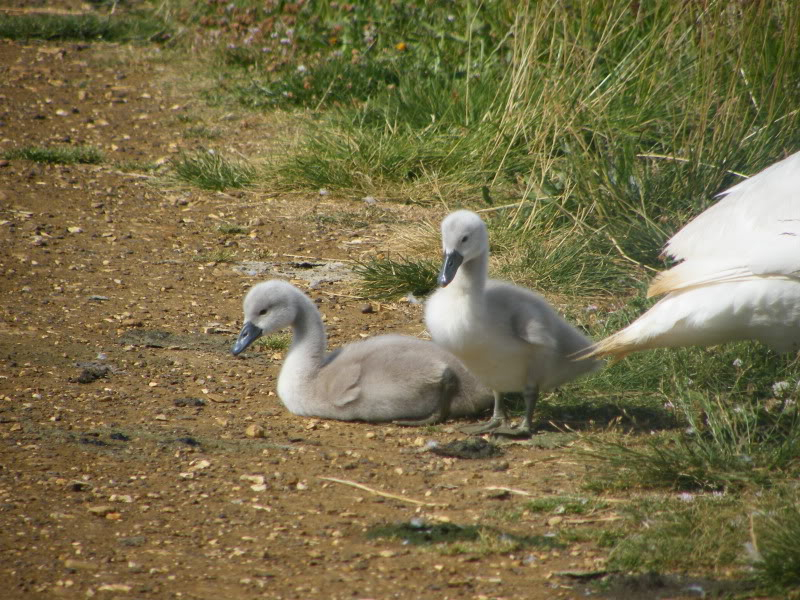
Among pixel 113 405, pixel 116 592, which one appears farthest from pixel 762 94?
pixel 116 592

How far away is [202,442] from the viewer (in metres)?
3.98

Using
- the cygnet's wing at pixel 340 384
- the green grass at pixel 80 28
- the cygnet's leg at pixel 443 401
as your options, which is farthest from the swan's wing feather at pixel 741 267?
the green grass at pixel 80 28

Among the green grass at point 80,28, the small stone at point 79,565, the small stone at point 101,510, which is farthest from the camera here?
the green grass at point 80,28

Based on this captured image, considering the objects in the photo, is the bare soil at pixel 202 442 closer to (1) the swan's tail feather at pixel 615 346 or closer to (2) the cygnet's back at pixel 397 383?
(2) the cygnet's back at pixel 397 383

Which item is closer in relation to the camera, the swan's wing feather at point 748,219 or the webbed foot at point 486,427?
the swan's wing feather at point 748,219

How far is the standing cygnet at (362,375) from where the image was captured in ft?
14.1

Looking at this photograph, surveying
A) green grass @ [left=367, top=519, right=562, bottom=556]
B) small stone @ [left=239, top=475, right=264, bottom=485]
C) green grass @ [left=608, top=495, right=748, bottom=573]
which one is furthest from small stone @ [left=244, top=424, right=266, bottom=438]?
green grass @ [left=608, top=495, right=748, bottom=573]

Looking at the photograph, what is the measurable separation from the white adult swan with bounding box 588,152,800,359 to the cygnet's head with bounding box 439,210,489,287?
612 mm

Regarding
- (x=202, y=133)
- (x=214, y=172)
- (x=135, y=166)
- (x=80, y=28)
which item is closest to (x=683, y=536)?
(x=214, y=172)

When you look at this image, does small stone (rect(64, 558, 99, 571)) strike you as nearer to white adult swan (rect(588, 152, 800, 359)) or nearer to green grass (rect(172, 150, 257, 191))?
white adult swan (rect(588, 152, 800, 359))

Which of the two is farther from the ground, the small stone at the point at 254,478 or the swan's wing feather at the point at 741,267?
the swan's wing feather at the point at 741,267

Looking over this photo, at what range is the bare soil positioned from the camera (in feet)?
9.98

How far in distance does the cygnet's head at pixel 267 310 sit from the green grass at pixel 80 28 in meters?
7.89

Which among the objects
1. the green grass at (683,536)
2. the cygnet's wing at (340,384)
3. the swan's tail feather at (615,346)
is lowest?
the cygnet's wing at (340,384)
